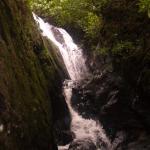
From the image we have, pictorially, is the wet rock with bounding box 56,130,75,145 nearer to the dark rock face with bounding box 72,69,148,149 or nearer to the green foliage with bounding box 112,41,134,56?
the dark rock face with bounding box 72,69,148,149

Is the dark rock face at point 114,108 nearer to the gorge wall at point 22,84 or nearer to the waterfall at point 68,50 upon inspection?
the gorge wall at point 22,84

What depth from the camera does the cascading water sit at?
47.9ft

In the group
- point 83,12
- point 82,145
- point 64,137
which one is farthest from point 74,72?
point 82,145

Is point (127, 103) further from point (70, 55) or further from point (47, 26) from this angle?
point (47, 26)

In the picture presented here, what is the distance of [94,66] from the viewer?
62.4ft

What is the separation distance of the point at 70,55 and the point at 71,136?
7350mm

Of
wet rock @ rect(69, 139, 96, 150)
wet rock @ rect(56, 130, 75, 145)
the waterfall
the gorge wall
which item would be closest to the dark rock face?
wet rock @ rect(69, 139, 96, 150)

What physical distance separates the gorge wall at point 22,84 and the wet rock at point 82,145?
4.11ft

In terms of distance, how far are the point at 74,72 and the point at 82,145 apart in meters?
7.33

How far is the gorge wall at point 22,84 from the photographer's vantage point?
8820mm

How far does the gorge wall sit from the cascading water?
1.37 meters

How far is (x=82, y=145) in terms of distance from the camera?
512 inches

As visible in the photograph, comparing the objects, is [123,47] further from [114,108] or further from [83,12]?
[114,108]

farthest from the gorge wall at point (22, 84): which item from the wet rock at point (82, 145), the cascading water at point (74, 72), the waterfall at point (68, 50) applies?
A: the waterfall at point (68, 50)
